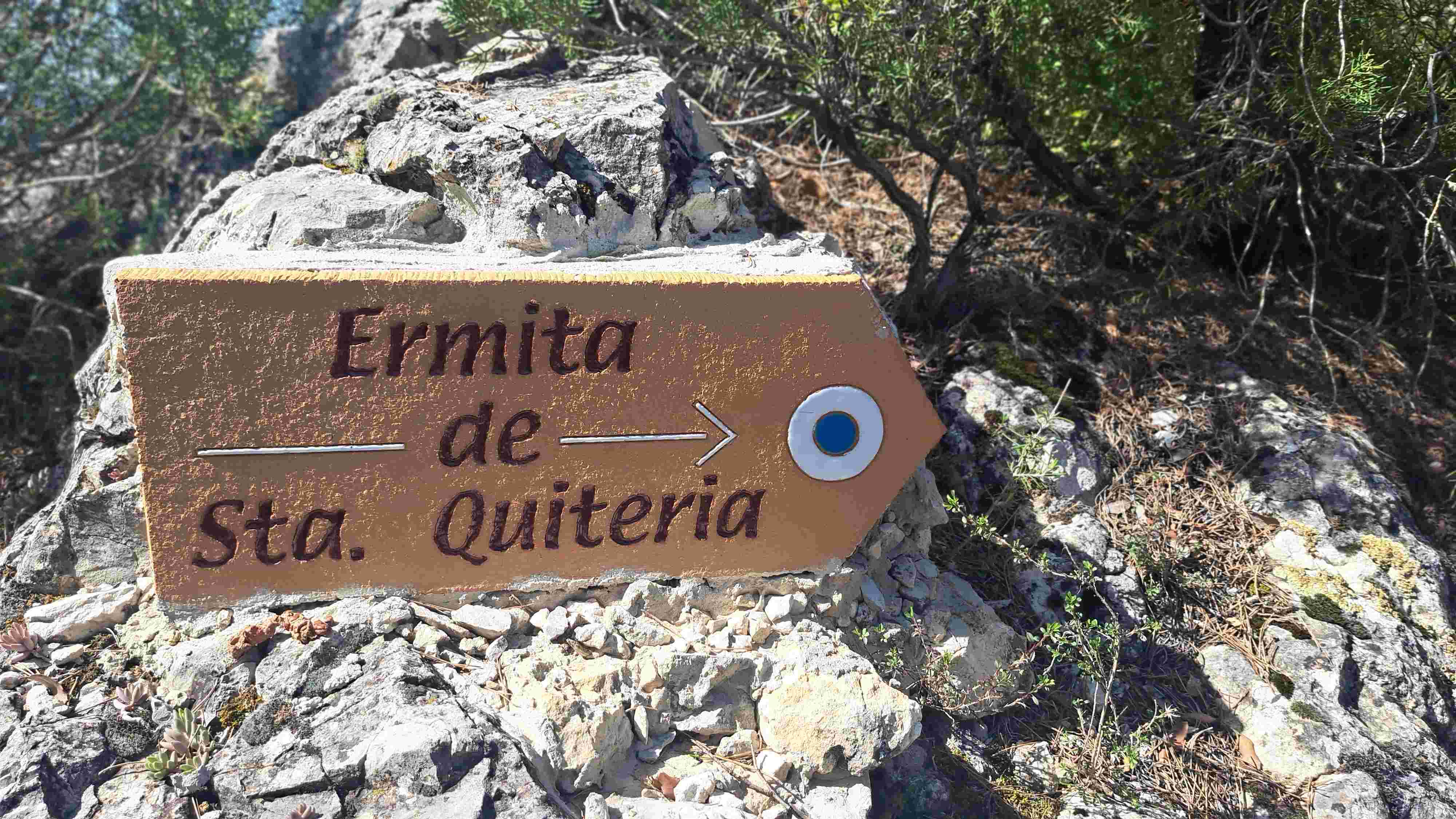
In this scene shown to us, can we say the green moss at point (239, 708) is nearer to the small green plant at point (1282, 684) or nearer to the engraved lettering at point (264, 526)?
the engraved lettering at point (264, 526)

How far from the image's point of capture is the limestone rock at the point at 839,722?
8.98ft

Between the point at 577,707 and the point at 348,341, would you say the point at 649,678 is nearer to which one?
the point at 577,707

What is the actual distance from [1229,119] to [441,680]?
12.3ft

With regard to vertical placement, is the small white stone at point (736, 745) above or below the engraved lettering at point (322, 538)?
below

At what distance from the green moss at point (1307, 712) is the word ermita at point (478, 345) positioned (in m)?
2.55

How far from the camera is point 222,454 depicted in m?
2.65

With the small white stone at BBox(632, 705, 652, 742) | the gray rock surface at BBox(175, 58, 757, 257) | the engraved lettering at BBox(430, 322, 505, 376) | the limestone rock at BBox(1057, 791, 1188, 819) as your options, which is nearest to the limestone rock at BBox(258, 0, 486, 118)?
the gray rock surface at BBox(175, 58, 757, 257)

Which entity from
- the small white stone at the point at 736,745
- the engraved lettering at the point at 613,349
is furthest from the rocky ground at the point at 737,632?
the engraved lettering at the point at 613,349

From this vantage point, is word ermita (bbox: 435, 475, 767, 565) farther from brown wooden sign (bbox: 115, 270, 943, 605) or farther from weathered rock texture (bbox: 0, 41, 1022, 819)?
weathered rock texture (bbox: 0, 41, 1022, 819)

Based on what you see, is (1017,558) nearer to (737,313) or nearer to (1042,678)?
(1042,678)

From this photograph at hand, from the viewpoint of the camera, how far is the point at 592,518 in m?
2.91

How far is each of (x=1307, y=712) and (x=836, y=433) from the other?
1899mm

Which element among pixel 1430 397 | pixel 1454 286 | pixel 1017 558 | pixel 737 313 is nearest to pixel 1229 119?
pixel 1454 286

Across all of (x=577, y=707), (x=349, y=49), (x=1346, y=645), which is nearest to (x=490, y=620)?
(x=577, y=707)
